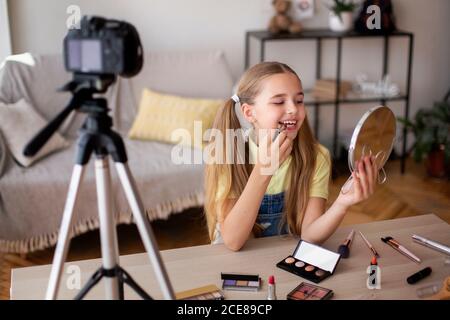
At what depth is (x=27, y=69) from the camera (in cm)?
303

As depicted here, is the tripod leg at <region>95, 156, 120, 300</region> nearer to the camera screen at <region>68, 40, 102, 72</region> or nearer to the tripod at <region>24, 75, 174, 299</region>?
the tripod at <region>24, 75, 174, 299</region>

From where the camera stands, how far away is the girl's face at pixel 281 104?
1.39 metres

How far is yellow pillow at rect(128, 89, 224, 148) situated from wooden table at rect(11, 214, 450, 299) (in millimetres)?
1576

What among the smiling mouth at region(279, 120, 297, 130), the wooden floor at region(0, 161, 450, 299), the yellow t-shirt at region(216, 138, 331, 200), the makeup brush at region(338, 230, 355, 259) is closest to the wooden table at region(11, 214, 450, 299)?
the makeup brush at region(338, 230, 355, 259)

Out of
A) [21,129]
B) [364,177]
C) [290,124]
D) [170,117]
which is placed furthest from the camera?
[170,117]

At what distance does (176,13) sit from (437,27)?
1805 millimetres

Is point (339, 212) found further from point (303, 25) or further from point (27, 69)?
point (303, 25)

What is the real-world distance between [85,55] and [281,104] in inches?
24.0

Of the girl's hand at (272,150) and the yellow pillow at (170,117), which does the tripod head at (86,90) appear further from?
the yellow pillow at (170,117)

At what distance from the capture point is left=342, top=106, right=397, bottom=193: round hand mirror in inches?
46.9

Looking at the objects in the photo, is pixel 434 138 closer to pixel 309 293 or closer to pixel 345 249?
pixel 345 249

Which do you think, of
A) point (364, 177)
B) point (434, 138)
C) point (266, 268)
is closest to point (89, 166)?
point (266, 268)

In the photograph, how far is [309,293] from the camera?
1170 millimetres

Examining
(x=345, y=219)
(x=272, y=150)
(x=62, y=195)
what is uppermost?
(x=272, y=150)
